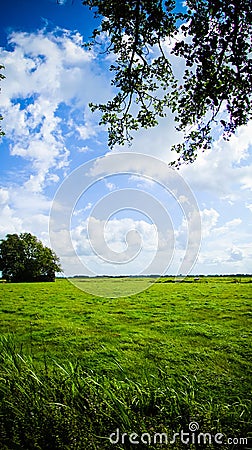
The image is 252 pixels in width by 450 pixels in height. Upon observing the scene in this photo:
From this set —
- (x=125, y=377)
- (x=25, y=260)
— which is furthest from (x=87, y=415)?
(x=25, y=260)

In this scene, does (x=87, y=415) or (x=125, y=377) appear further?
(x=125, y=377)

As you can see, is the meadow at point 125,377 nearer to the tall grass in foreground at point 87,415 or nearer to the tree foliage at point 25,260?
the tall grass in foreground at point 87,415

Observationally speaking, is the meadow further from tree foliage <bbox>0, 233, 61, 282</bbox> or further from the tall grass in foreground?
tree foliage <bbox>0, 233, 61, 282</bbox>

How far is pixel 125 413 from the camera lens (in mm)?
3393

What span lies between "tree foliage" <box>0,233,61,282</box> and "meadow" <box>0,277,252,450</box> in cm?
4919

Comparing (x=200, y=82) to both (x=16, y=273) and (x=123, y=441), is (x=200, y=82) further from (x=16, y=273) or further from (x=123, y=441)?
(x=16, y=273)

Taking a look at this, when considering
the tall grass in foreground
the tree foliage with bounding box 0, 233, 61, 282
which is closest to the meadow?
the tall grass in foreground

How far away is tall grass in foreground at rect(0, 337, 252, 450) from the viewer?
3168 mm

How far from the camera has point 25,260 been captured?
7156cm

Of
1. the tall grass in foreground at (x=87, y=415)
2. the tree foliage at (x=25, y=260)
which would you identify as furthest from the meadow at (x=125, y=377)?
the tree foliage at (x=25, y=260)

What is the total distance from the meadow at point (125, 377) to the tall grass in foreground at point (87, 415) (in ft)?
0.04

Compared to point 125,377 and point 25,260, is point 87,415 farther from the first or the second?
point 25,260

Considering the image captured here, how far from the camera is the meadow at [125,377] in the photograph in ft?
10.6

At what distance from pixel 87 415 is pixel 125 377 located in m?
0.81
